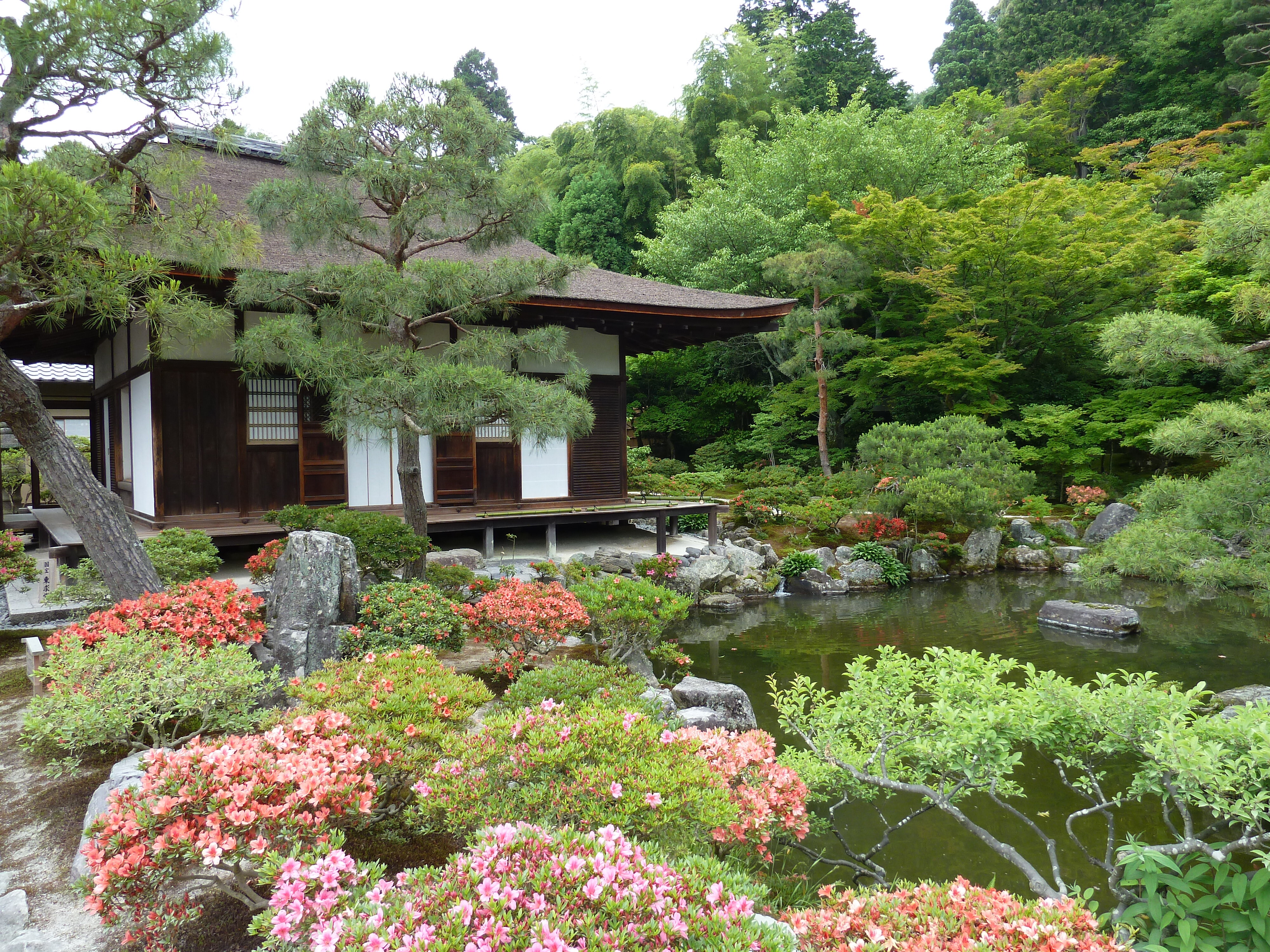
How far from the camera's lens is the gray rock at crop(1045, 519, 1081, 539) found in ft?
45.5

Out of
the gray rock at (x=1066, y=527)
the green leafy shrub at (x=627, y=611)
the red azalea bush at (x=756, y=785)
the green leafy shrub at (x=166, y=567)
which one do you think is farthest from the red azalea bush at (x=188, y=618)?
the gray rock at (x=1066, y=527)

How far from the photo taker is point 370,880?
209 centimetres

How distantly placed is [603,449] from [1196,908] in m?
9.28

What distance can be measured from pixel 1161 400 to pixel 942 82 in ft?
70.2

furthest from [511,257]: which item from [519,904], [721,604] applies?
[519,904]

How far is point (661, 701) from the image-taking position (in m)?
4.32

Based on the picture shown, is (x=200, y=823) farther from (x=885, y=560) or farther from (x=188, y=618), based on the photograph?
(x=885, y=560)

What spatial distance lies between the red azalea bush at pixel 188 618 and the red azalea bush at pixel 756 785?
9.94 ft

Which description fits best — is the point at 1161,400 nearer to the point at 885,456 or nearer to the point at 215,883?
the point at 885,456

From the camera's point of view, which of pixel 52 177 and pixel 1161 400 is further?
pixel 1161 400

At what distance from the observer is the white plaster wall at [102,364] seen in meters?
10.6

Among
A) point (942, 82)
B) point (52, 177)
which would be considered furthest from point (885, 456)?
point (942, 82)

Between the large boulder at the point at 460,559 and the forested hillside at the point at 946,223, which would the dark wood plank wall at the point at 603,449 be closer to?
the large boulder at the point at 460,559

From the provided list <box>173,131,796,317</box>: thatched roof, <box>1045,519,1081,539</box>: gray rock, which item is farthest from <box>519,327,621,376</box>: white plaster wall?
<box>1045,519,1081,539</box>: gray rock
